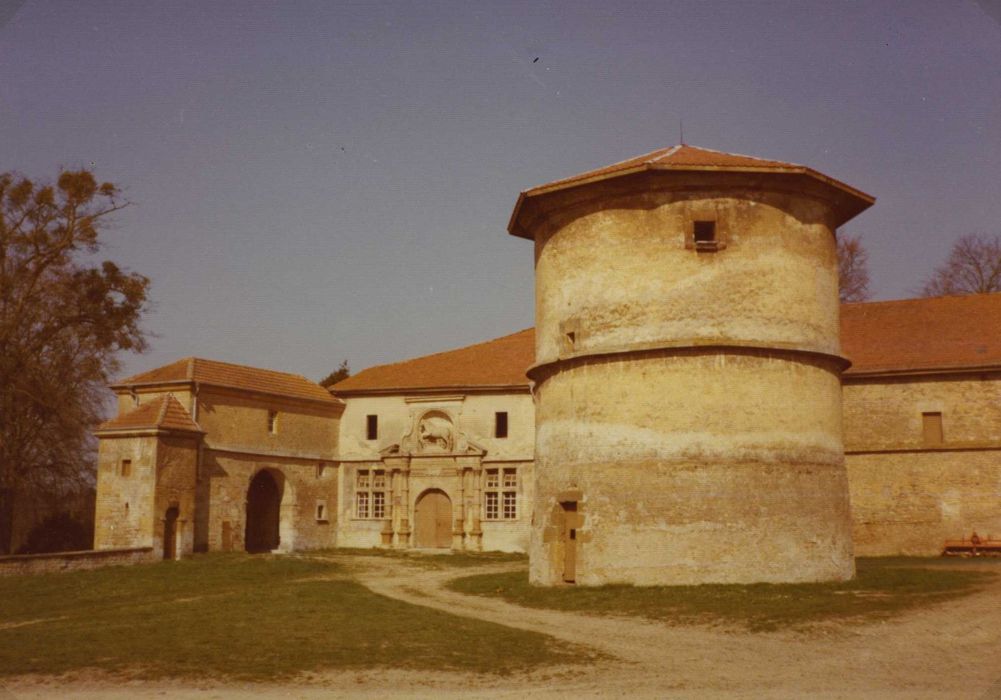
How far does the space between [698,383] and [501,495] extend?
18.1 m

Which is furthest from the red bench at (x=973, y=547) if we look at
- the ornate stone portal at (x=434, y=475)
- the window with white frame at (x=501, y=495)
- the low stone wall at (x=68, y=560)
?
the low stone wall at (x=68, y=560)

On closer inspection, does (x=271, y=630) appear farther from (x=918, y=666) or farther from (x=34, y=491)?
(x=34, y=491)

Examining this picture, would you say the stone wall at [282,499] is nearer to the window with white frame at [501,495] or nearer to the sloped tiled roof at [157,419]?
the sloped tiled roof at [157,419]

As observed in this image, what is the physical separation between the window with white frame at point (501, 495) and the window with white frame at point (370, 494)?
13.4 feet

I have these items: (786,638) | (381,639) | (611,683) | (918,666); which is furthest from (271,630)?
(918,666)

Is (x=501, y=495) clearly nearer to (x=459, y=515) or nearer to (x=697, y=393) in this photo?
(x=459, y=515)

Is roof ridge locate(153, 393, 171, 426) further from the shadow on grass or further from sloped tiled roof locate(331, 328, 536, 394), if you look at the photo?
sloped tiled roof locate(331, 328, 536, 394)

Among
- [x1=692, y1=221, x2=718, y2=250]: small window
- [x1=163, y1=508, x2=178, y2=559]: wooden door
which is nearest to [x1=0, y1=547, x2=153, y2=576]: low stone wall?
[x1=163, y1=508, x2=178, y2=559]: wooden door

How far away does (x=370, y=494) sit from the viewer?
123ft

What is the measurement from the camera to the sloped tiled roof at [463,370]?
36312 mm

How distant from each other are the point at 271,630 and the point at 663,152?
12.8 m

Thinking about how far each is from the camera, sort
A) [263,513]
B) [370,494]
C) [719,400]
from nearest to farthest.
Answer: [719,400] < [263,513] < [370,494]

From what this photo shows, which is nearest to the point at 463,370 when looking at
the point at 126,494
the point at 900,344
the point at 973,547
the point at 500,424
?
the point at 500,424

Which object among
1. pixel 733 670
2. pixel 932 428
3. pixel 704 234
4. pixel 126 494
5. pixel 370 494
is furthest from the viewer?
pixel 370 494
